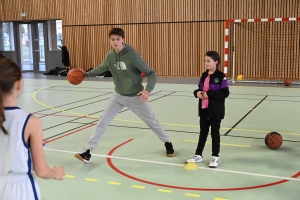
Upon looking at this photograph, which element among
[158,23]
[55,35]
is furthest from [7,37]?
[158,23]

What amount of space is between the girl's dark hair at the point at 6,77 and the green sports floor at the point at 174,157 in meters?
2.15

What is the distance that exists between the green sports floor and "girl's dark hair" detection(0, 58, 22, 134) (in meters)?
2.15

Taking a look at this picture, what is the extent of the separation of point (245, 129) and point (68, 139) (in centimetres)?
317

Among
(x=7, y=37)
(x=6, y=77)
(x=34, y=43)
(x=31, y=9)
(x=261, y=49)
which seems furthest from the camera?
(x=7, y=37)

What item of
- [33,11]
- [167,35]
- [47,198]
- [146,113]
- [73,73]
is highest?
[33,11]

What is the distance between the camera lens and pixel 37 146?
1.96 meters

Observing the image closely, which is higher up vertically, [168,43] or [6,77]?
[168,43]

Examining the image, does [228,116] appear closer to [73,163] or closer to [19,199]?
[73,163]

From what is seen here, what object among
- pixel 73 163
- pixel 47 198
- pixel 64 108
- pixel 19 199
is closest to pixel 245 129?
pixel 73 163

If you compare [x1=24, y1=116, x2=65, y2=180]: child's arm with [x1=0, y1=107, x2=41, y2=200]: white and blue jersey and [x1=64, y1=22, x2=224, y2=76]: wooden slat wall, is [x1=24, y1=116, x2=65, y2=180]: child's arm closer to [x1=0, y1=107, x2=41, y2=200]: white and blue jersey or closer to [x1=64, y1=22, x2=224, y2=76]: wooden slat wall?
[x1=0, y1=107, x2=41, y2=200]: white and blue jersey

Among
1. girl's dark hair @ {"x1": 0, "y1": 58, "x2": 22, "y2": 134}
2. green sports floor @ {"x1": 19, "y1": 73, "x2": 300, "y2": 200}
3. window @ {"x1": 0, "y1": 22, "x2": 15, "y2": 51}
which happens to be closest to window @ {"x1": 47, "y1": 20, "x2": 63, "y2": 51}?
window @ {"x1": 0, "y1": 22, "x2": 15, "y2": 51}

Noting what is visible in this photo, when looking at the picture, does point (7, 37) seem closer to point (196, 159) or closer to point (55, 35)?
point (55, 35)

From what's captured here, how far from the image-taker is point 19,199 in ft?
6.54

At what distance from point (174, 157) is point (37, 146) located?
3.32m
